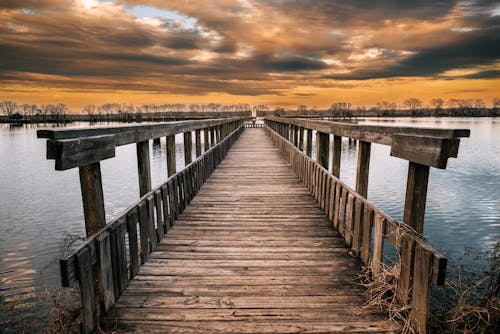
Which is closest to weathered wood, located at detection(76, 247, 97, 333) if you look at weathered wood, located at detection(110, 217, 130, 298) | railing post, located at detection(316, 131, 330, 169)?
weathered wood, located at detection(110, 217, 130, 298)

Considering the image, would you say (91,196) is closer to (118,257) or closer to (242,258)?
(118,257)

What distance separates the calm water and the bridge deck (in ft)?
11.9

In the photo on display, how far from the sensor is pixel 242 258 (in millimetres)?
3998

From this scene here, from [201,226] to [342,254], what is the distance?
2393 millimetres

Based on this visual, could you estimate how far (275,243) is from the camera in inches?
177

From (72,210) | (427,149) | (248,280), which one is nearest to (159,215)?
(248,280)

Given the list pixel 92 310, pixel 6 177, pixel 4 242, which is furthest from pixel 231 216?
pixel 6 177

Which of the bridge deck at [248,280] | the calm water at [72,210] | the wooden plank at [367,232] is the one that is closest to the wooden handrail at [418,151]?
the wooden plank at [367,232]

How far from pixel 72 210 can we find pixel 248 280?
12.9 meters

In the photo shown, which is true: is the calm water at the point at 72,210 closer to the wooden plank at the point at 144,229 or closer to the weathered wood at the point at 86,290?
the wooden plank at the point at 144,229

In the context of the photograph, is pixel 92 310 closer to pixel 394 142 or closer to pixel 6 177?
pixel 394 142

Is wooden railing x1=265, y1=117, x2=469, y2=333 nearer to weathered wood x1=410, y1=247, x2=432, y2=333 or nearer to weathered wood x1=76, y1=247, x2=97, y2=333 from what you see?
weathered wood x1=410, y1=247, x2=432, y2=333

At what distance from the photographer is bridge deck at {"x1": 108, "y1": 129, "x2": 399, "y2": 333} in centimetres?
273

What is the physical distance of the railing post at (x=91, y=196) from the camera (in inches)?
111
